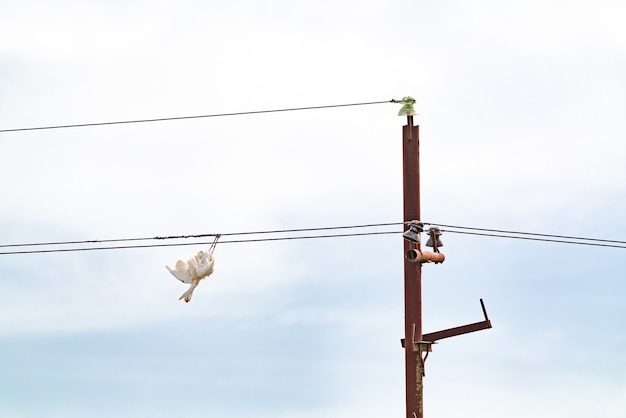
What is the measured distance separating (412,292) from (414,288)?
0.26 feet

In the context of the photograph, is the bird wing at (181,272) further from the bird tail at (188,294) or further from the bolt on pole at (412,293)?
the bolt on pole at (412,293)

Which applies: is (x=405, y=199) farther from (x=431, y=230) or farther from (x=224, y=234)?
(x=224, y=234)

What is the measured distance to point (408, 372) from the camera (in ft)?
63.8

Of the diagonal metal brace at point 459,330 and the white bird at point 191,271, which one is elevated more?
the white bird at point 191,271

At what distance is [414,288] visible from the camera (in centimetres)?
1966

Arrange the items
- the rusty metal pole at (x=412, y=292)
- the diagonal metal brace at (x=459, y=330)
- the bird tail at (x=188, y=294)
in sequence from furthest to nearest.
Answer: the bird tail at (x=188, y=294) < the diagonal metal brace at (x=459, y=330) < the rusty metal pole at (x=412, y=292)

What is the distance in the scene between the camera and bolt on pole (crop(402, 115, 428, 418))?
19250 mm

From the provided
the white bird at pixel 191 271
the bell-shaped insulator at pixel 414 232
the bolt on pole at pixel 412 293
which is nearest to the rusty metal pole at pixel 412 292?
the bolt on pole at pixel 412 293

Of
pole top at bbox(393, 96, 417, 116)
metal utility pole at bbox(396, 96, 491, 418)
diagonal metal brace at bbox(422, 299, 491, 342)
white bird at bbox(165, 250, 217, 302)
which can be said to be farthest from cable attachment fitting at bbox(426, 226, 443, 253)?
white bird at bbox(165, 250, 217, 302)

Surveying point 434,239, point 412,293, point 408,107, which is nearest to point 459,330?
point 412,293

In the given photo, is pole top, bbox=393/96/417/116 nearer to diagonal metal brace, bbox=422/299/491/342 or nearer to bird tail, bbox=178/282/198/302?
diagonal metal brace, bbox=422/299/491/342

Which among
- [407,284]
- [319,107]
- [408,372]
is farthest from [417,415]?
[319,107]

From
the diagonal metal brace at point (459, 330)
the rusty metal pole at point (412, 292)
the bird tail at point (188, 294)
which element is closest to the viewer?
the rusty metal pole at point (412, 292)

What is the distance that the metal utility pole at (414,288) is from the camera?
1930cm
